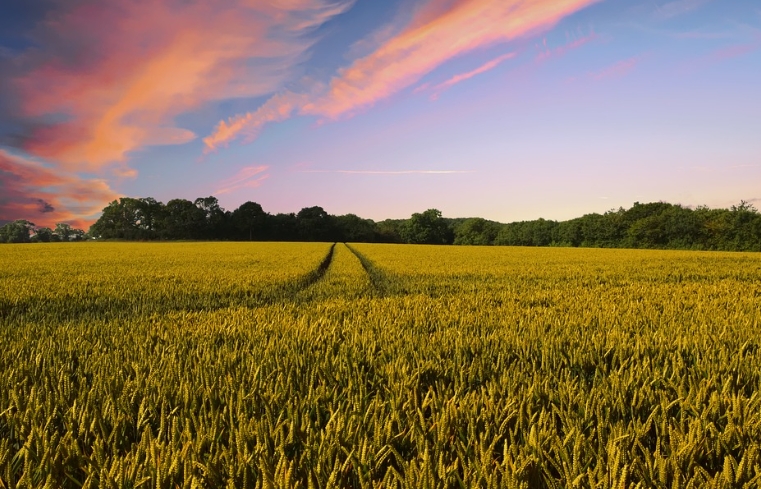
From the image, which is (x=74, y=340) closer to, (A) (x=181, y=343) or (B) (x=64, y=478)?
(A) (x=181, y=343)

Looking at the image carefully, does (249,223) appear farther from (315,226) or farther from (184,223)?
(315,226)

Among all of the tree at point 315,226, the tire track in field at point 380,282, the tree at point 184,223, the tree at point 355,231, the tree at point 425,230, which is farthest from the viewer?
the tree at point 425,230

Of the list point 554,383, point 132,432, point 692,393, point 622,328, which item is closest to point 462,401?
point 554,383

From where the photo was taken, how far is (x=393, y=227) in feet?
445

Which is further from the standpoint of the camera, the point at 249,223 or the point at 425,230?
the point at 425,230

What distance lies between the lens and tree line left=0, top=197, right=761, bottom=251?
83.0m

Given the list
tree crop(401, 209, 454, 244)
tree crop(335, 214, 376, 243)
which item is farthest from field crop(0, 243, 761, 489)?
tree crop(401, 209, 454, 244)

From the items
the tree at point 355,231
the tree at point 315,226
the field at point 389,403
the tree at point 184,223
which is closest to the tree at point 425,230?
the tree at point 355,231

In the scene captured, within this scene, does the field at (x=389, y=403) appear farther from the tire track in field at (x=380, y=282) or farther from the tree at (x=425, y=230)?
the tree at (x=425, y=230)

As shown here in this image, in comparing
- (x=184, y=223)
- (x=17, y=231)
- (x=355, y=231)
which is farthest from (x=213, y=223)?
(x=17, y=231)

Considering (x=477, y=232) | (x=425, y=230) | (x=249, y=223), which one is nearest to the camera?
(x=249, y=223)

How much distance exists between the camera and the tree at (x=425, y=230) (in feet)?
400

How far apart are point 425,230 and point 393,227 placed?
53.2 feet

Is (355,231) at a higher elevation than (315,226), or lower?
lower
